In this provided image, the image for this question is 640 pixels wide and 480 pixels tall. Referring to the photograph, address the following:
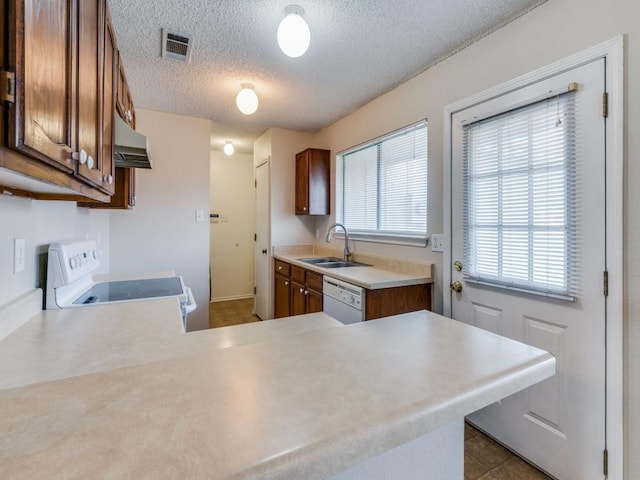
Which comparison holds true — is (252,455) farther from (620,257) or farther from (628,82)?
(628,82)

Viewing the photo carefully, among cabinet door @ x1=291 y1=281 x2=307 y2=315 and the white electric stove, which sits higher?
the white electric stove

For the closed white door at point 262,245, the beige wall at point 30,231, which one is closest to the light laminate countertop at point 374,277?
the closed white door at point 262,245

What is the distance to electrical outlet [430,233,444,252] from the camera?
86.8 inches

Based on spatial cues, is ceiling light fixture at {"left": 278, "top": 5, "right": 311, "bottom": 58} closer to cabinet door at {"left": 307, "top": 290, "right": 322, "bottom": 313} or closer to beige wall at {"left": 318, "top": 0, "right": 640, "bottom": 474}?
beige wall at {"left": 318, "top": 0, "right": 640, "bottom": 474}

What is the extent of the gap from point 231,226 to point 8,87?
4694 millimetres

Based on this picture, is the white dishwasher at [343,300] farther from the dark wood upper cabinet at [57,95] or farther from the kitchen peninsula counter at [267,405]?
the dark wood upper cabinet at [57,95]

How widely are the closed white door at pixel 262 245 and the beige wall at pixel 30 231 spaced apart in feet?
6.89

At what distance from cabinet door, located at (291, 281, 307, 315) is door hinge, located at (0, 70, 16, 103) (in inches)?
102

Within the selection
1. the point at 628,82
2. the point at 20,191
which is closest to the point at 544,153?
the point at 628,82

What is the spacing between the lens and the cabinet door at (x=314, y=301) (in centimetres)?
270

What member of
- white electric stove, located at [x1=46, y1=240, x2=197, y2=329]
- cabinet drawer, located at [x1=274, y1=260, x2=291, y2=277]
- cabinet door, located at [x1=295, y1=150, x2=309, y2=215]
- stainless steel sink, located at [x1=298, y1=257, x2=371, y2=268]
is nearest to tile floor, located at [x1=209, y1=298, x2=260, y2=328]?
cabinet drawer, located at [x1=274, y1=260, x2=291, y2=277]

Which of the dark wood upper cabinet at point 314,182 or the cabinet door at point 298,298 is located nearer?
the cabinet door at point 298,298

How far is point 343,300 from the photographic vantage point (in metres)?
2.32

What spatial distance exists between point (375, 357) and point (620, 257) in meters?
1.32
